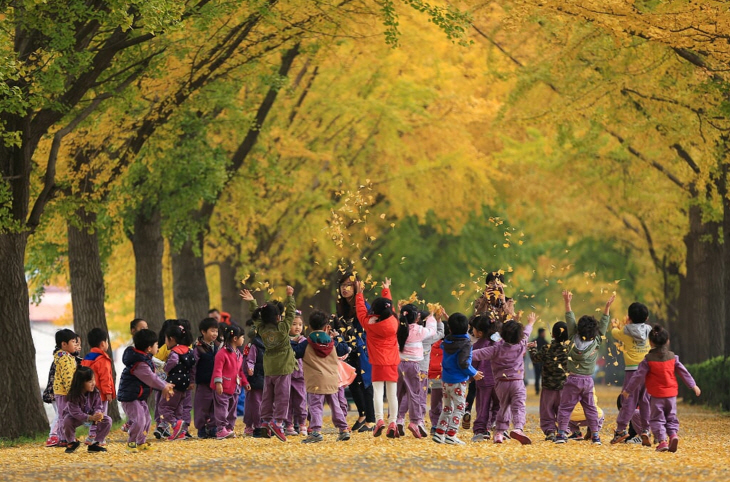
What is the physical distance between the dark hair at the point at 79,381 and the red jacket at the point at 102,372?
0.32 meters

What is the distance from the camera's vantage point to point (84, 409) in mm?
14641

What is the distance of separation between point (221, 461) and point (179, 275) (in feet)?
51.3

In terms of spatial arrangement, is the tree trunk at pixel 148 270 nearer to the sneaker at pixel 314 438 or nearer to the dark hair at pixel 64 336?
the dark hair at pixel 64 336

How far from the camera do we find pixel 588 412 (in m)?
15.6

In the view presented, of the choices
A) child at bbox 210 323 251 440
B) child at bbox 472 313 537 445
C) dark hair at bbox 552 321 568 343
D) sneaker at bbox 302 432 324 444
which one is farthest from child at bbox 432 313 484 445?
child at bbox 210 323 251 440

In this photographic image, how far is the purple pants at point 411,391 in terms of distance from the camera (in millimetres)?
16125

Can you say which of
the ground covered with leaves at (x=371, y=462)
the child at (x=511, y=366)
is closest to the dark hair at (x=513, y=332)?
the child at (x=511, y=366)

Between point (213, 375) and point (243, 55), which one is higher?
point (243, 55)

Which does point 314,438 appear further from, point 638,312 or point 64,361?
point 638,312

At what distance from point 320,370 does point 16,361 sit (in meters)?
5.54

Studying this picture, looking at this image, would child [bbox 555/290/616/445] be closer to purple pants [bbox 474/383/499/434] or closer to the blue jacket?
purple pants [bbox 474/383/499/434]

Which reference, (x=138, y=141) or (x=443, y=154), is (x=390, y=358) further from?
(x=443, y=154)

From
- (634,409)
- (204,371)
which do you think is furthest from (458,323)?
(204,371)

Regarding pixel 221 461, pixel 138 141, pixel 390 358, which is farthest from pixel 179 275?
pixel 221 461
